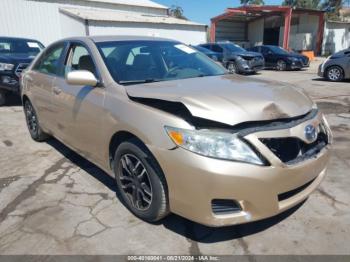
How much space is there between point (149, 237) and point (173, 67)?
6.04ft

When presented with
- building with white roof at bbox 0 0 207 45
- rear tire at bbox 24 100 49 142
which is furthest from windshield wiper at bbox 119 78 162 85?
building with white roof at bbox 0 0 207 45

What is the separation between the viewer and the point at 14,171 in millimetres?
4422

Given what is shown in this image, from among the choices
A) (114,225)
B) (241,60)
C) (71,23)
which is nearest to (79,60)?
(114,225)

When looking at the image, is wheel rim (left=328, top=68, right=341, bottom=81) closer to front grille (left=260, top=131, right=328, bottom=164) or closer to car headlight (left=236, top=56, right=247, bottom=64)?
car headlight (left=236, top=56, right=247, bottom=64)

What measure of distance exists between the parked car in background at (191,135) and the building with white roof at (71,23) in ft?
56.2

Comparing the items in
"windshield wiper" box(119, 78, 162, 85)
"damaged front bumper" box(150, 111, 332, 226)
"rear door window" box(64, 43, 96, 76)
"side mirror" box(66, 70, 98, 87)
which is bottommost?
"damaged front bumper" box(150, 111, 332, 226)

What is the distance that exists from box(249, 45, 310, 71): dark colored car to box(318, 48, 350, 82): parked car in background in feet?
17.6

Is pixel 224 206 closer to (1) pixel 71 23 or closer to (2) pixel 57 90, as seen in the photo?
(2) pixel 57 90

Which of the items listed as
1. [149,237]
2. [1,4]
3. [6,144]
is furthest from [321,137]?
[1,4]

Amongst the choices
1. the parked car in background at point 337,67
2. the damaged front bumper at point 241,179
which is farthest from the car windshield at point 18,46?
the parked car in background at point 337,67

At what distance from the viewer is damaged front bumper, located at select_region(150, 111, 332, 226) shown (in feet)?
7.82

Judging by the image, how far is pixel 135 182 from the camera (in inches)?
120

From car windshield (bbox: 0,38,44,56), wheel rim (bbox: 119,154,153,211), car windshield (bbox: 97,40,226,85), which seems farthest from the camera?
car windshield (bbox: 0,38,44,56)

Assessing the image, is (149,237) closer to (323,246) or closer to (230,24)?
(323,246)
